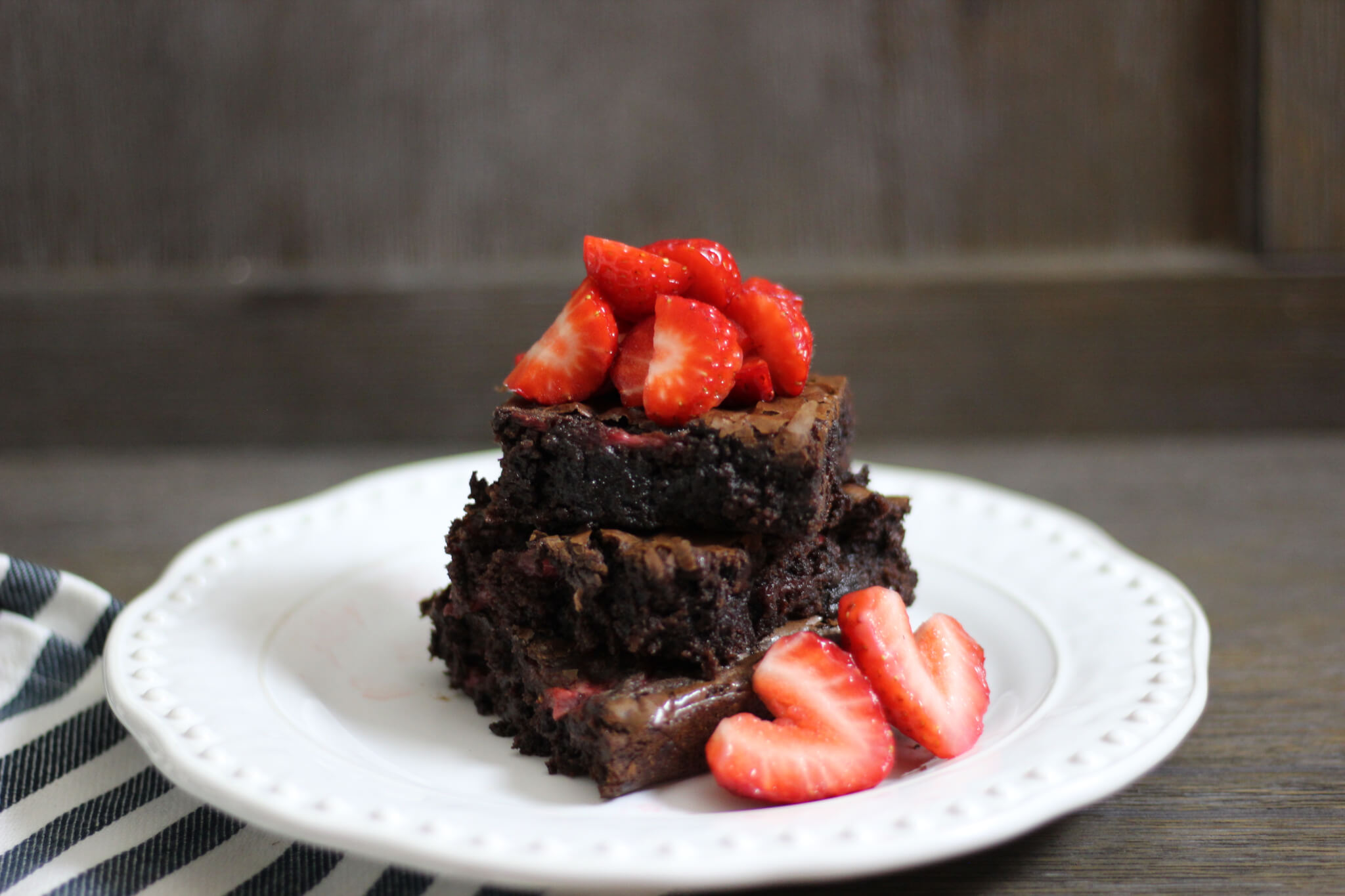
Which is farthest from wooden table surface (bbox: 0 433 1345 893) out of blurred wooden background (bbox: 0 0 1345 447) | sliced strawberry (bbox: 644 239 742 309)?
sliced strawberry (bbox: 644 239 742 309)

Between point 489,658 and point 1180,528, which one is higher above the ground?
point 489,658

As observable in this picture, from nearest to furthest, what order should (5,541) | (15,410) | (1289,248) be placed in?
(5,541)
(1289,248)
(15,410)

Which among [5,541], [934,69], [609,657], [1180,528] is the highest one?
[934,69]

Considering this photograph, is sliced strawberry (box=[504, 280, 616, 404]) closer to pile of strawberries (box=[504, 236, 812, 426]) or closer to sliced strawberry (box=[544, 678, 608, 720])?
pile of strawberries (box=[504, 236, 812, 426])

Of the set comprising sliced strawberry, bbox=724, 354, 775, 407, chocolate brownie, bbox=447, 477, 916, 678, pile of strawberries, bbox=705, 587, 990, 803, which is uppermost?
sliced strawberry, bbox=724, 354, 775, 407

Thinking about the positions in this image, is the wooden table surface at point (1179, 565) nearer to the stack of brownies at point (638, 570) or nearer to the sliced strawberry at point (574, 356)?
the stack of brownies at point (638, 570)

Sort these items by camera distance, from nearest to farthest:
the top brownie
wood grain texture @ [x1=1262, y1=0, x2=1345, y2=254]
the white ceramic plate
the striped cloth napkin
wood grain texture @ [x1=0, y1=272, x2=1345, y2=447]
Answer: the white ceramic plate → the striped cloth napkin → the top brownie → wood grain texture @ [x1=1262, y1=0, x2=1345, y2=254] → wood grain texture @ [x1=0, y1=272, x2=1345, y2=447]

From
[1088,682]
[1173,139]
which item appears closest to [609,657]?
[1088,682]

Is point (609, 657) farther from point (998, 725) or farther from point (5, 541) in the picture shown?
point (5, 541)
